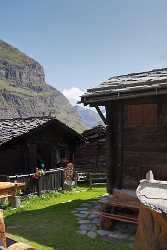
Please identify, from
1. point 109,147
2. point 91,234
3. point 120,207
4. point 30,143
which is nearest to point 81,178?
point 30,143

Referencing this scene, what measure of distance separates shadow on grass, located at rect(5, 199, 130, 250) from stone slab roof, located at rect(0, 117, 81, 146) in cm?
447

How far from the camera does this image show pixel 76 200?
16844mm

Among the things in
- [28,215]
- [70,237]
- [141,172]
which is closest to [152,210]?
[70,237]

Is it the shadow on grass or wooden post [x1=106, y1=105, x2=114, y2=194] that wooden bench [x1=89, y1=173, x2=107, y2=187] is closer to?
the shadow on grass

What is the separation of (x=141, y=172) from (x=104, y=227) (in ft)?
7.35

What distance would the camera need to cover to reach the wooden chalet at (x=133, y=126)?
478 inches

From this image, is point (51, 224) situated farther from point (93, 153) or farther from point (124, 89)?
point (93, 153)

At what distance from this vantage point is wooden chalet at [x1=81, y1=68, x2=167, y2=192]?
12.1 meters

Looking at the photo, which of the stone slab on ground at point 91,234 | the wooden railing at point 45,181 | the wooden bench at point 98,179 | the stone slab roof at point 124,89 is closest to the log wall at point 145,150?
the stone slab roof at point 124,89

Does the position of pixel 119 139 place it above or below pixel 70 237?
above

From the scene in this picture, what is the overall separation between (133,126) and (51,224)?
4.07 m

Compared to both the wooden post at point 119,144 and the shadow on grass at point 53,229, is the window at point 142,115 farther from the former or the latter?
the shadow on grass at point 53,229

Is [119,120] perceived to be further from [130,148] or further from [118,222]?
[118,222]

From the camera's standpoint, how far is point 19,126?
20000 millimetres
